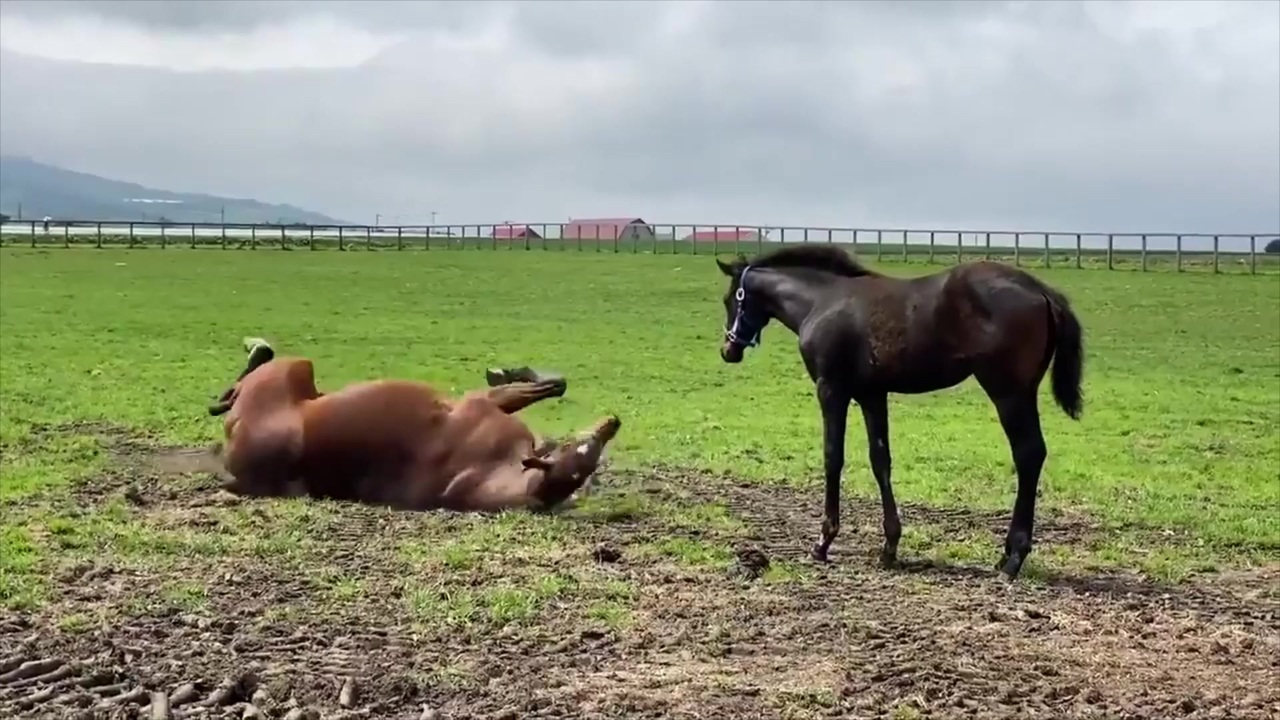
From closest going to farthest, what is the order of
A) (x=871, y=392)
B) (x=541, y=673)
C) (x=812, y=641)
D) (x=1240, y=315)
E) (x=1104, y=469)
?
(x=541, y=673) → (x=812, y=641) → (x=871, y=392) → (x=1104, y=469) → (x=1240, y=315)

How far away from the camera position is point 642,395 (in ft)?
55.6

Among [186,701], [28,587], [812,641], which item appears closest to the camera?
[186,701]

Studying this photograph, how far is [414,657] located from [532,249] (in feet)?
161

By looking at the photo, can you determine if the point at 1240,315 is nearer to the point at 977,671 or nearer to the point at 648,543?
the point at 648,543

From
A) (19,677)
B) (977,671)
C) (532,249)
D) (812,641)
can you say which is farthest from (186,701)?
(532,249)

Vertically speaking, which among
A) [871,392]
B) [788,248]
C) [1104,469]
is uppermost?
[788,248]

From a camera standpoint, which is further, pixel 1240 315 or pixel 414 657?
pixel 1240 315

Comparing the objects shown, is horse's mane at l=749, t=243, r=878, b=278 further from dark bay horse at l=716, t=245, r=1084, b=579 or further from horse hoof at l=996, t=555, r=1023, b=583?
horse hoof at l=996, t=555, r=1023, b=583

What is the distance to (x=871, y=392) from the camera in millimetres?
8789

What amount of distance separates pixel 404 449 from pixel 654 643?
3.89 m

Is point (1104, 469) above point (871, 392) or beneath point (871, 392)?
beneath

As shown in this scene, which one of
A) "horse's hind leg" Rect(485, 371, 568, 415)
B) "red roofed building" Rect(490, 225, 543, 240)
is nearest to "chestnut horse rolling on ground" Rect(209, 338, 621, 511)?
"horse's hind leg" Rect(485, 371, 568, 415)

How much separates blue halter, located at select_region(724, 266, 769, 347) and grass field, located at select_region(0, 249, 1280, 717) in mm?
1291

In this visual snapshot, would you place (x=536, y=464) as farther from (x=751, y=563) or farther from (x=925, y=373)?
(x=925, y=373)
